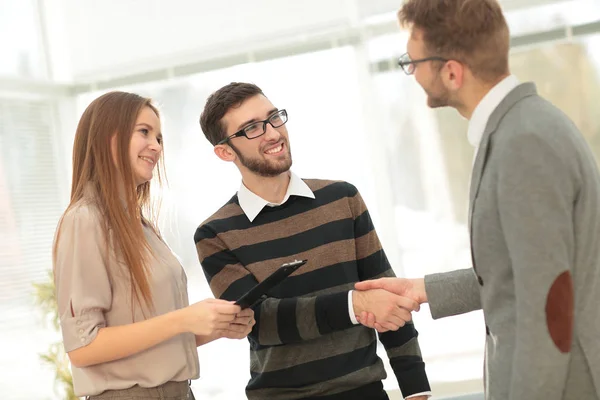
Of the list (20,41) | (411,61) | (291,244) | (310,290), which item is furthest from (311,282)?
(20,41)

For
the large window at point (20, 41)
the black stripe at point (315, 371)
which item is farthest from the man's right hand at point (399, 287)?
the large window at point (20, 41)

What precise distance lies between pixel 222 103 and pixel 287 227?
1.63 feet

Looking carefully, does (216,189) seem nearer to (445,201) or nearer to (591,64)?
(445,201)

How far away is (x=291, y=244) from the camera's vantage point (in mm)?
2383

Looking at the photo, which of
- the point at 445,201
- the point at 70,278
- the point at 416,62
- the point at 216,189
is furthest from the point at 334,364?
the point at 216,189

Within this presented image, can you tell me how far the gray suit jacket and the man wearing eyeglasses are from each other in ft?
2.47

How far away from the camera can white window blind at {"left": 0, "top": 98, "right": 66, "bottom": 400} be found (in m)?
4.79

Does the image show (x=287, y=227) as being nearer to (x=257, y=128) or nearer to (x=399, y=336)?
(x=257, y=128)

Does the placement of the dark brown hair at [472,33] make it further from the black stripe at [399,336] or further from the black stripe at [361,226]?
the black stripe at [399,336]

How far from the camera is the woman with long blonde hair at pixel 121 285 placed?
6.67 ft

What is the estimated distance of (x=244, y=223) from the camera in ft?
7.97

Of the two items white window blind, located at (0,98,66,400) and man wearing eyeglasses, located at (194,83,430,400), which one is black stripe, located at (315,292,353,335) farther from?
white window blind, located at (0,98,66,400)

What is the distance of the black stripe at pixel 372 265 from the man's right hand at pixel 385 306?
0.52ft

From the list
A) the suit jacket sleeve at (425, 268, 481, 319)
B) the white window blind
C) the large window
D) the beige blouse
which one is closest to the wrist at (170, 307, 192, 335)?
the beige blouse
